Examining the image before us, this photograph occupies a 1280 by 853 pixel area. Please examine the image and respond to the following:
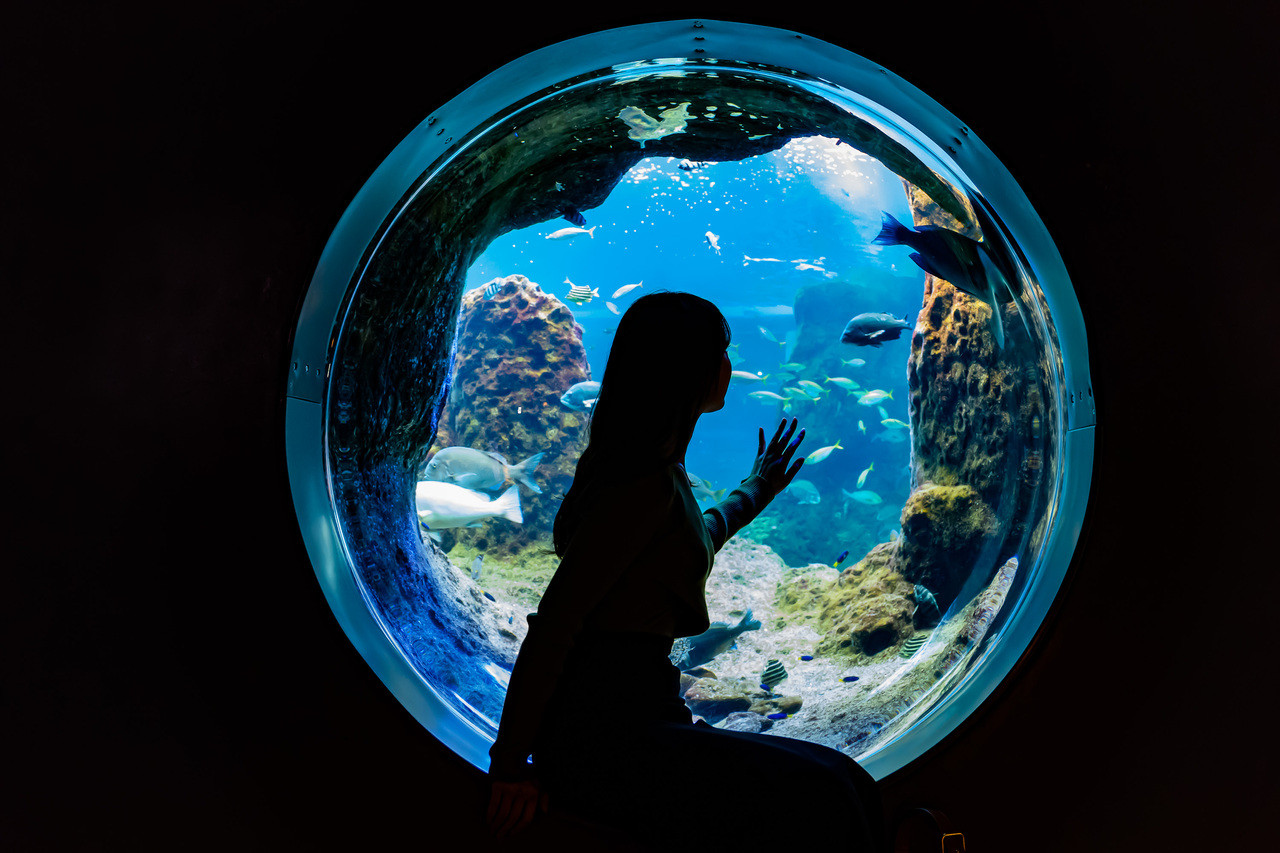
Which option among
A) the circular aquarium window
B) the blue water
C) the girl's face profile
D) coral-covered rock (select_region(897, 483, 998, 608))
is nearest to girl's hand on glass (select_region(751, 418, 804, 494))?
the girl's face profile

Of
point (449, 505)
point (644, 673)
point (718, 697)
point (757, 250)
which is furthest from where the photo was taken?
point (757, 250)

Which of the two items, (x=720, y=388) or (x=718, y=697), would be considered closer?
(x=720, y=388)

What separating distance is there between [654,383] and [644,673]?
1.72ft

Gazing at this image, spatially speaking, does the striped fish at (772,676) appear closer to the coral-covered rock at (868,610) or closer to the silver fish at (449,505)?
the coral-covered rock at (868,610)

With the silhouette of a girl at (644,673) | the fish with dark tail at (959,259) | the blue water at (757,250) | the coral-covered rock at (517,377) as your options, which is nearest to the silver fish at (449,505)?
the coral-covered rock at (517,377)

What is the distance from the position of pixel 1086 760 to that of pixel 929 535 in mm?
3719

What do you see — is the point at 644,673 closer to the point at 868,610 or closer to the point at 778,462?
the point at 778,462

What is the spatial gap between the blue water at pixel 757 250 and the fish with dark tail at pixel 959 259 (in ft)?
46.2

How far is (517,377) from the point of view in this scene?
31.9 feet

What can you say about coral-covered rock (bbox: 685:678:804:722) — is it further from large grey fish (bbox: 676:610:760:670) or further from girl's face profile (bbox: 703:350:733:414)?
girl's face profile (bbox: 703:350:733:414)

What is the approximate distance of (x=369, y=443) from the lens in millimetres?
2057

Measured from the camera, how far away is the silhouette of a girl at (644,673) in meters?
1.00

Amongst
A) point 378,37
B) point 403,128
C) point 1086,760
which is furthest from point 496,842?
point 378,37

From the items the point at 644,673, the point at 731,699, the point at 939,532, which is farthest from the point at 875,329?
the point at 644,673
